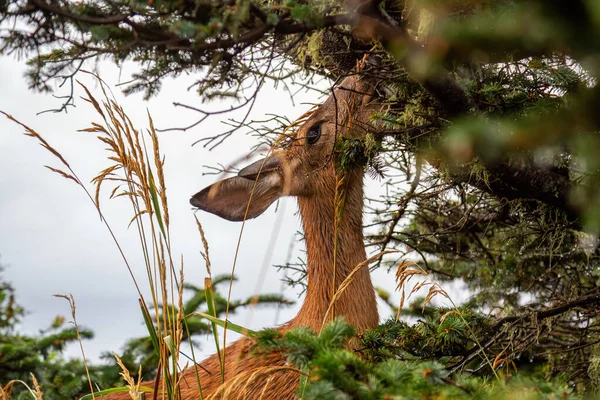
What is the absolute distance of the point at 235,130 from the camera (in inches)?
125

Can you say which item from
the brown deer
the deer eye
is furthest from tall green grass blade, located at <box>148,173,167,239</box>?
the deer eye

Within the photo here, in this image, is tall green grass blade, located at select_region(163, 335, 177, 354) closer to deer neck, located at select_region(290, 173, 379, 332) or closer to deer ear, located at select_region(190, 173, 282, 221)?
deer ear, located at select_region(190, 173, 282, 221)

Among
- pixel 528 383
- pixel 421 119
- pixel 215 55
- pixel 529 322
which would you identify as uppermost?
pixel 421 119

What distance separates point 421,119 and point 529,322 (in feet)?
4.66

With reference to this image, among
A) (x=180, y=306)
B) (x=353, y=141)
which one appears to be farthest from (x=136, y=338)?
(x=180, y=306)

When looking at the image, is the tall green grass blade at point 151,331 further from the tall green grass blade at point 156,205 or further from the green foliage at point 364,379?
the green foliage at point 364,379

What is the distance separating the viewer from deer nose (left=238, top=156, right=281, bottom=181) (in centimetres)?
466

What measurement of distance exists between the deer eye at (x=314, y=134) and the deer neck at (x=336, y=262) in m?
0.38

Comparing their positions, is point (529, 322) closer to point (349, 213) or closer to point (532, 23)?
point (349, 213)

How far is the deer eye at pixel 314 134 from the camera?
16.3 feet

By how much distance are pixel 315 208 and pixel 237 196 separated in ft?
2.13

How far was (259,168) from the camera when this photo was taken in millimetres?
4754

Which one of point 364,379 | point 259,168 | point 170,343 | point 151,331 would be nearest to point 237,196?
point 259,168

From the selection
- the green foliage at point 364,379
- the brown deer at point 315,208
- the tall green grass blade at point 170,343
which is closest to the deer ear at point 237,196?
the brown deer at point 315,208
